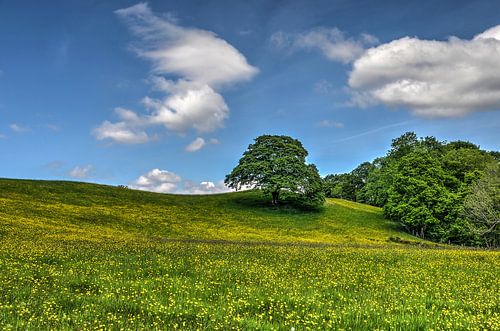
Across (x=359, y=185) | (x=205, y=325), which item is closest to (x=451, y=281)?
(x=205, y=325)

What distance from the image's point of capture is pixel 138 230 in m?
48.8

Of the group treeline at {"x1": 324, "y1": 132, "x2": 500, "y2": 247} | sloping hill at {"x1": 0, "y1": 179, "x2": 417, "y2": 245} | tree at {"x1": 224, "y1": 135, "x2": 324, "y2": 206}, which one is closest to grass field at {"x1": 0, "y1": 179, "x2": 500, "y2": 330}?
sloping hill at {"x1": 0, "y1": 179, "x2": 417, "y2": 245}

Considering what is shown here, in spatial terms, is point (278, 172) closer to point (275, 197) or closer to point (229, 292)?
point (275, 197)

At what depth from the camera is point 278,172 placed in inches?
2933

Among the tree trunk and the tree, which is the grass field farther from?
the tree trunk

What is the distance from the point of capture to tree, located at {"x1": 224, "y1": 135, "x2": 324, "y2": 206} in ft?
243

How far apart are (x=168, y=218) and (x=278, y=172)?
24060 millimetres

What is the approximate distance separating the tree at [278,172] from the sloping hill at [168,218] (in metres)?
4.15

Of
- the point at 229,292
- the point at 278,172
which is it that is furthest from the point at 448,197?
the point at 229,292

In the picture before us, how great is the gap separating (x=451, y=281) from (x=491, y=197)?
47.6 m

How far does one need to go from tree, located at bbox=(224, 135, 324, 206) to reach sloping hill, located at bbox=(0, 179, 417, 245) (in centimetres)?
415

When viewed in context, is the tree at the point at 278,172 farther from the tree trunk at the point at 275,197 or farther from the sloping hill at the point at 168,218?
the sloping hill at the point at 168,218

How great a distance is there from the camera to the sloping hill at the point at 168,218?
45000 mm

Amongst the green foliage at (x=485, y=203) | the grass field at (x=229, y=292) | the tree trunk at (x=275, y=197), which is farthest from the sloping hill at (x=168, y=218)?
the green foliage at (x=485, y=203)
